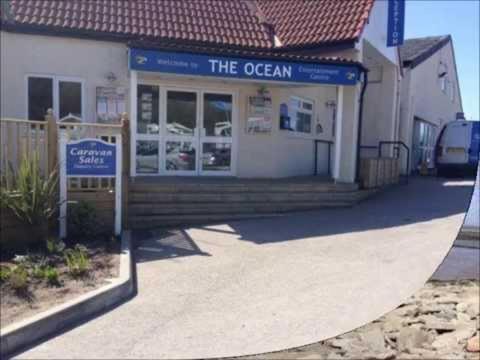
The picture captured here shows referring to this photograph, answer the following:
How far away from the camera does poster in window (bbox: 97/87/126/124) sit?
1019cm

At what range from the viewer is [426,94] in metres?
1.03

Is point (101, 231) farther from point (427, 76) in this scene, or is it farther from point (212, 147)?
point (427, 76)

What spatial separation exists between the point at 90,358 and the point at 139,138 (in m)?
8.29

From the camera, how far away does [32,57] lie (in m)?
9.70

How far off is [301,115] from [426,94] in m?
12.0

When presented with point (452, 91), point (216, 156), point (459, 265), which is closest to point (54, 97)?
point (216, 156)

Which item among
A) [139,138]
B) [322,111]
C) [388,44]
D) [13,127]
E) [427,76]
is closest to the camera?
[388,44]

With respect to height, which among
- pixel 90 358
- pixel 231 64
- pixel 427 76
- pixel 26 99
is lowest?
pixel 90 358

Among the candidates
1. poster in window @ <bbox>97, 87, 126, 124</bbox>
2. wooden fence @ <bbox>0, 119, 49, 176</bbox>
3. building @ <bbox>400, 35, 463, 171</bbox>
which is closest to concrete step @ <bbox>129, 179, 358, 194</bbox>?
wooden fence @ <bbox>0, 119, 49, 176</bbox>

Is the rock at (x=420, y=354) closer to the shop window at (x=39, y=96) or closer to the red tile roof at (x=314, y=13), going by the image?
the red tile roof at (x=314, y=13)

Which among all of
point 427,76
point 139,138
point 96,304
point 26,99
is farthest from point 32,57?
point 427,76

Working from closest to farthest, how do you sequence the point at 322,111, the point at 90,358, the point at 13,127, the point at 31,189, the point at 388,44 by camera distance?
the point at 388,44
the point at 90,358
the point at 31,189
the point at 13,127
the point at 322,111

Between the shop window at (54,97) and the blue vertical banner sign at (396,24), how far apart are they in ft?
32.6

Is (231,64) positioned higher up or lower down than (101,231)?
higher up
